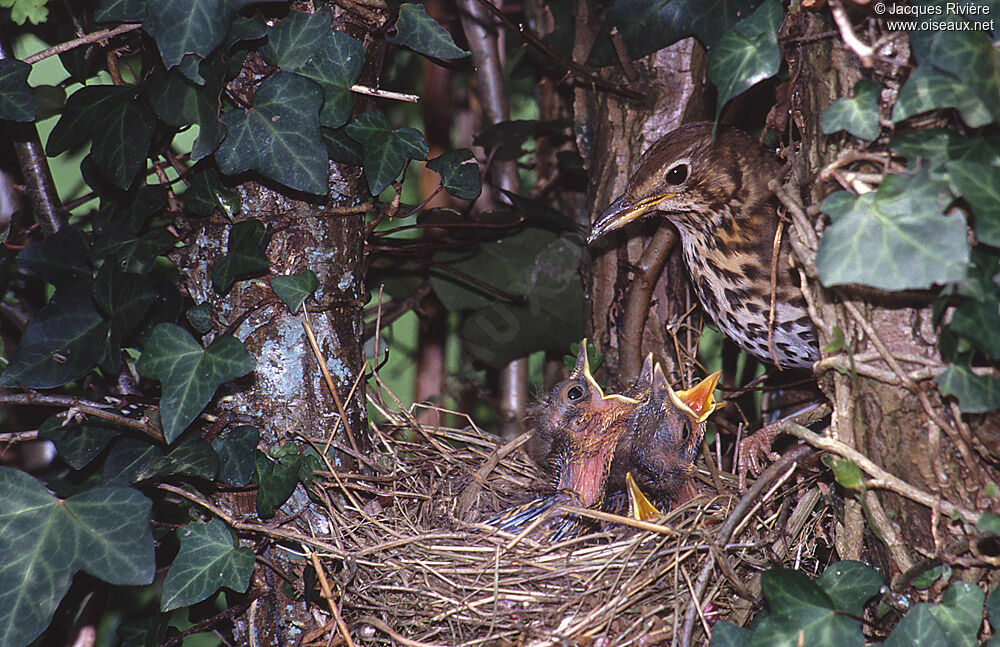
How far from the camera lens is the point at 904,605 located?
3.20ft

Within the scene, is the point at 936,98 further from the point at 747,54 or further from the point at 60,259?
the point at 60,259

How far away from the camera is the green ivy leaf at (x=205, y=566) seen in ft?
3.87

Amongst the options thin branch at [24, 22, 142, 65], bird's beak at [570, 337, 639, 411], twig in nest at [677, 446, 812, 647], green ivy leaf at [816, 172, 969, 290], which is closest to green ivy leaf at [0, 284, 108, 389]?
thin branch at [24, 22, 142, 65]

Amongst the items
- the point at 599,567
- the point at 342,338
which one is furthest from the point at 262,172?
the point at 599,567

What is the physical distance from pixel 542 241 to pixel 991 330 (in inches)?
45.4

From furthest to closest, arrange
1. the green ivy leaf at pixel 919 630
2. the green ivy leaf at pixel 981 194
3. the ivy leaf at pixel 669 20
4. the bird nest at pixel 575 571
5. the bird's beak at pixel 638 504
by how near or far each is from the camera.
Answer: the bird's beak at pixel 638 504, the ivy leaf at pixel 669 20, the bird nest at pixel 575 571, the green ivy leaf at pixel 919 630, the green ivy leaf at pixel 981 194

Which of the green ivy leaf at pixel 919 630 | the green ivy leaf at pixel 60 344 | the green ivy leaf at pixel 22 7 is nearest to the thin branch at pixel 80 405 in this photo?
the green ivy leaf at pixel 60 344

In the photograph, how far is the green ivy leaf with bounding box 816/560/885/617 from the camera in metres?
0.98

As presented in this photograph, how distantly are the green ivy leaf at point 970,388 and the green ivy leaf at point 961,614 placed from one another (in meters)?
0.22

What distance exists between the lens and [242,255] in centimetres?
126

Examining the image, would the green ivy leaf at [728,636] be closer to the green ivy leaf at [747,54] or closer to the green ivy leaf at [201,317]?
the green ivy leaf at [747,54]

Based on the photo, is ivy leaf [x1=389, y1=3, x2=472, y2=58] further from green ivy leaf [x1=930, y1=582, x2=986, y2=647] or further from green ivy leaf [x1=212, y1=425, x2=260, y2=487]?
green ivy leaf [x1=930, y1=582, x2=986, y2=647]

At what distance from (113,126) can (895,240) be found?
1081 mm

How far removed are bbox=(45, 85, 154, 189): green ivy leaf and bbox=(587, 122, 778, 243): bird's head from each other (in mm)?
791
